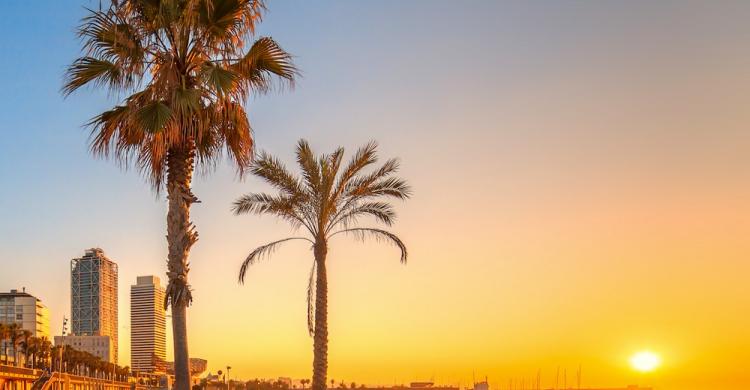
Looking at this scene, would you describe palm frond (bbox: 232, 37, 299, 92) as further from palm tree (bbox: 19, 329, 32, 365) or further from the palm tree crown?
palm tree (bbox: 19, 329, 32, 365)

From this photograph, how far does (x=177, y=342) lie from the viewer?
1645 centimetres

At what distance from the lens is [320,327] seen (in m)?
26.5

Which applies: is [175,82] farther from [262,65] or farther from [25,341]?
[25,341]

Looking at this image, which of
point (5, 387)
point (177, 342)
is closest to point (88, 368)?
point (5, 387)

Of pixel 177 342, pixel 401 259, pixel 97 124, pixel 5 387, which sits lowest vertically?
pixel 5 387

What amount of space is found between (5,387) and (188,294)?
16.7m

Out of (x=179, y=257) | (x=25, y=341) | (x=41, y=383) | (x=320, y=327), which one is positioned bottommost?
(x=25, y=341)

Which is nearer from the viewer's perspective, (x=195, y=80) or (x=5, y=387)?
(x=195, y=80)

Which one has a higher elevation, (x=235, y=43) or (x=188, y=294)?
(x=235, y=43)

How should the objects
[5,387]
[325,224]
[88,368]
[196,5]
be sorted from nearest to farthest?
[196,5] < [325,224] < [5,387] < [88,368]

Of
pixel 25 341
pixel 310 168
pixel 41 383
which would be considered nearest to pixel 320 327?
pixel 310 168

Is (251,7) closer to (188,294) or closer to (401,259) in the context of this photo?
(188,294)

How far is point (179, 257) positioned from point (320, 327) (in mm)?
10620

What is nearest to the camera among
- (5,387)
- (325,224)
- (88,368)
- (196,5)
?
(196,5)
